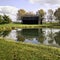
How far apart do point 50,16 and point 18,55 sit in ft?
274

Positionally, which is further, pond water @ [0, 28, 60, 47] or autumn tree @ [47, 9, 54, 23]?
autumn tree @ [47, 9, 54, 23]

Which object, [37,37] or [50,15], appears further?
[50,15]

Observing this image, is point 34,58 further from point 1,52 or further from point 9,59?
point 1,52

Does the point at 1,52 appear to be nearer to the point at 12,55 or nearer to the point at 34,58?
the point at 12,55

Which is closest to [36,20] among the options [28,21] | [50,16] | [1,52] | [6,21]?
[28,21]

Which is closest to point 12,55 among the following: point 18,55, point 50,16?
point 18,55

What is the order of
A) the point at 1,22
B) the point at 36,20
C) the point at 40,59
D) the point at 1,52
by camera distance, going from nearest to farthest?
the point at 40,59
the point at 1,52
the point at 1,22
the point at 36,20

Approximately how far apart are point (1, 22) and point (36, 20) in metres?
18.9

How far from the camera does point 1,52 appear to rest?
965 centimetres

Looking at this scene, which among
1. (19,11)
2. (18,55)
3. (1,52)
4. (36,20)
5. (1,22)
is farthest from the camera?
(19,11)

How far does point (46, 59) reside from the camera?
823cm

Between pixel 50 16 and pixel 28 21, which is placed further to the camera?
pixel 50 16

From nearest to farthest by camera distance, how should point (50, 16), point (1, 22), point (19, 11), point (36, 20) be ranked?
point (1, 22) < point (36, 20) < point (50, 16) < point (19, 11)

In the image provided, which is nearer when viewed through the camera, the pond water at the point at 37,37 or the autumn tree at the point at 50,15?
the pond water at the point at 37,37
